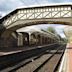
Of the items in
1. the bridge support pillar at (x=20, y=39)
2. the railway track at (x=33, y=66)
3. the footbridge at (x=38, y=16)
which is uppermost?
the footbridge at (x=38, y=16)

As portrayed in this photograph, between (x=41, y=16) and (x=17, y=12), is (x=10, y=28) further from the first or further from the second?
(x=41, y=16)

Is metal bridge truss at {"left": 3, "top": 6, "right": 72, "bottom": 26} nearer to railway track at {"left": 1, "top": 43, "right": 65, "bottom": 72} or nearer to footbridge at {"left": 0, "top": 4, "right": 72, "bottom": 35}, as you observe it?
footbridge at {"left": 0, "top": 4, "right": 72, "bottom": 35}

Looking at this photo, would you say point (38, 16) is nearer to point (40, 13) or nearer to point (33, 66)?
point (40, 13)

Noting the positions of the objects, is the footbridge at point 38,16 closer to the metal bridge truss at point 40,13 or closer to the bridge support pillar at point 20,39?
the metal bridge truss at point 40,13

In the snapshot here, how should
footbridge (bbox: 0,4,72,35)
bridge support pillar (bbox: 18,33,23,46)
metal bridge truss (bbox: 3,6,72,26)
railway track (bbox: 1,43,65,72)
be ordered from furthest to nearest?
bridge support pillar (bbox: 18,33,23,46) → metal bridge truss (bbox: 3,6,72,26) → footbridge (bbox: 0,4,72,35) → railway track (bbox: 1,43,65,72)

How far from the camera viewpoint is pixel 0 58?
23.2m

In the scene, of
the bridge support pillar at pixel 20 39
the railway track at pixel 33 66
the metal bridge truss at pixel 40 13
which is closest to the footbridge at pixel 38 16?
the metal bridge truss at pixel 40 13

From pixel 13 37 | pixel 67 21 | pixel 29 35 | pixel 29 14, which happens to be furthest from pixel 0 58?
pixel 29 35

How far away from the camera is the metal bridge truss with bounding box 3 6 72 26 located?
52.5 metres

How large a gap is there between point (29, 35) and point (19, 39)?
31.3 feet

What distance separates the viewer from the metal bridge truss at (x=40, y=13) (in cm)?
5253

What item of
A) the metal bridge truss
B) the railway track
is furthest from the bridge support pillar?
the railway track

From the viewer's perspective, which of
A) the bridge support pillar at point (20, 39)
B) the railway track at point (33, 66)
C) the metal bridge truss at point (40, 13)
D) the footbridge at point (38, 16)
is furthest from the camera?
the bridge support pillar at point (20, 39)

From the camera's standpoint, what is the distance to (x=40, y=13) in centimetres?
5500
